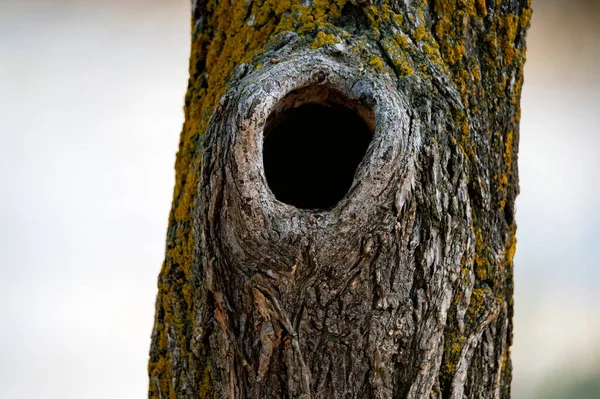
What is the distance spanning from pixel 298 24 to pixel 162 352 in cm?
95

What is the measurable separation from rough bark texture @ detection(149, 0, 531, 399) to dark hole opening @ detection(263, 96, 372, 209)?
179mm

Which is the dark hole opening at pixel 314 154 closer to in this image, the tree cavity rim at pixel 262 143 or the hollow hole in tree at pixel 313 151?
the hollow hole in tree at pixel 313 151

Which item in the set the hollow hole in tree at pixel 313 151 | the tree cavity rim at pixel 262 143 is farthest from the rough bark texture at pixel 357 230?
the hollow hole in tree at pixel 313 151

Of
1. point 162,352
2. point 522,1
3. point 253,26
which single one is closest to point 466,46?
point 522,1

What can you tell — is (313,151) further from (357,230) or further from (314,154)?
(357,230)

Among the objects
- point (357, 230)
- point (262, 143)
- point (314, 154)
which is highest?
point (314, 154)

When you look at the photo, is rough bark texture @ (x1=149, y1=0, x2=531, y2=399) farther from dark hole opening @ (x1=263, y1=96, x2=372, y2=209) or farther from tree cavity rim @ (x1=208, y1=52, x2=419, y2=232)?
dark hole opening @ (x1=263, y1=96, x2=372, y2=209)

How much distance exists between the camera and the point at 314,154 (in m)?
2.07

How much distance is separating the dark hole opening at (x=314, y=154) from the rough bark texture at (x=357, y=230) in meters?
0.18

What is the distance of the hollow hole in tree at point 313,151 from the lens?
1916mm

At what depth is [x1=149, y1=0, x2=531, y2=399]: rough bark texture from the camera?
161cm

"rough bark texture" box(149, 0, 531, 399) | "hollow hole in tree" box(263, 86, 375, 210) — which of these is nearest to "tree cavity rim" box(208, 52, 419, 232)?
"rough bark texture" box(149, 0, 531, 399)

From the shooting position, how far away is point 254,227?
1.59 metres

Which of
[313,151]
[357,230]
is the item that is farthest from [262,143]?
[313,151]
